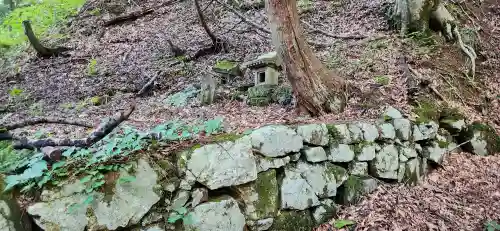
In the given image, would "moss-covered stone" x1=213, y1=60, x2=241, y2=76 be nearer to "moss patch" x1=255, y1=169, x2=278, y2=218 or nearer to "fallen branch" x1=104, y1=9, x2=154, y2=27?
"moss patch" x1=255, y1=169, x2=278, y2=218

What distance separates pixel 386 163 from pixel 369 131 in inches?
19.8

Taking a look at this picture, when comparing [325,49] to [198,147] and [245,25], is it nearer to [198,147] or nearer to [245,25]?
[245,25]

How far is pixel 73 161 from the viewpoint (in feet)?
10.8

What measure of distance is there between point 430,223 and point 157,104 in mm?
4662

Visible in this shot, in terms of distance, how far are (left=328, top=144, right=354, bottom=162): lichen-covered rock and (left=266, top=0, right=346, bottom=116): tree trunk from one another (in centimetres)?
80

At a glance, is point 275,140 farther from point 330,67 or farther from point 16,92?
point 16,92

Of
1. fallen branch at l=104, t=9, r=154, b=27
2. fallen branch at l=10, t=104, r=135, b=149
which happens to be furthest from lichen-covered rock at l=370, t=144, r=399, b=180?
fallen branch at l=104, t=9, r=154, b=27

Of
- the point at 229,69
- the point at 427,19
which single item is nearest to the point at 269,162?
the point at 229,69

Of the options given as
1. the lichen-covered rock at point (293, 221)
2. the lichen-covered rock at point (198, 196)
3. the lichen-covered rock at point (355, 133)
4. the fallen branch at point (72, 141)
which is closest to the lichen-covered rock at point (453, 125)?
the lichen-covered rock at point (355, 133)

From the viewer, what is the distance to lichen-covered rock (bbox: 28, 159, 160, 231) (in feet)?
10.1

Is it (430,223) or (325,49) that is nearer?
(430,223)

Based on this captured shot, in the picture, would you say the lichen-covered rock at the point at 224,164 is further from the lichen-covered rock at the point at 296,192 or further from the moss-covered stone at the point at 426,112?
the moss-covered stone at the point at 426,112

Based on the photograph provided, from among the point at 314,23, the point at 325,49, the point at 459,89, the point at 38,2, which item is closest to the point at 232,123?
the point at 325,49

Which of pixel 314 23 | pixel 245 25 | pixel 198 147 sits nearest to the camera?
pixel 198 147
